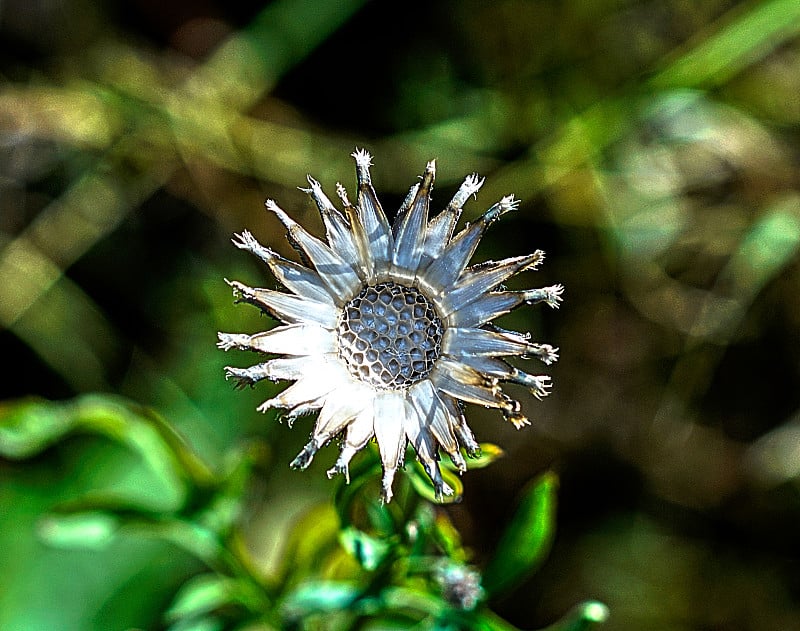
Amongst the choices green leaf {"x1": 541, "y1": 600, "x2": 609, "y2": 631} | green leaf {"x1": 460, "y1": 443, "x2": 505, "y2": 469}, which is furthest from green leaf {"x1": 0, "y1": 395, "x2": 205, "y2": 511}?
green leaf {"x1": 541, "y1": 600, "x2": 609, "y2": 631}

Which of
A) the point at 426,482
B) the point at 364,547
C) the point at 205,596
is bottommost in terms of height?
the point at 205,596

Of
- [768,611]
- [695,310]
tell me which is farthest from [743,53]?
[768,611]

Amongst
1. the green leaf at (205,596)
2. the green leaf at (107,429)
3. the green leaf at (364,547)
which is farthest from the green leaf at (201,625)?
the green leaf at (364,547)

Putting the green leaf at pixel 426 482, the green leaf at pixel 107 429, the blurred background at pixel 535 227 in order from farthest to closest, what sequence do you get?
1. the blurred background at pixel 535 227
2. the green leaf at pixel 107 429
3. the green leaf at pixel 426 482

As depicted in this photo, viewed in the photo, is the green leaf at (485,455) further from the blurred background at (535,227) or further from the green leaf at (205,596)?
the blurred background at (535,227)

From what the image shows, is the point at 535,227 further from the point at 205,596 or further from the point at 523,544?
the point at 205,596

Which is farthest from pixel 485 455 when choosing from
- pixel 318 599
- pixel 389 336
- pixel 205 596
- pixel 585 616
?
pixel 205 596
